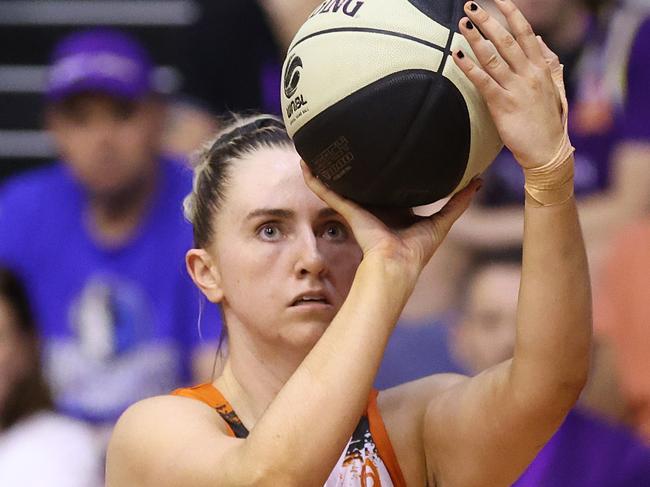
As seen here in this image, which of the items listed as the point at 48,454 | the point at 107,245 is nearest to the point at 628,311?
the point at 107,245

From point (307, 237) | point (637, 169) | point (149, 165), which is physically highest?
point (307, 237)

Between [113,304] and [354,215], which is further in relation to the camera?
[113,304]

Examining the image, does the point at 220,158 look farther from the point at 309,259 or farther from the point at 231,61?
the point at 231,61

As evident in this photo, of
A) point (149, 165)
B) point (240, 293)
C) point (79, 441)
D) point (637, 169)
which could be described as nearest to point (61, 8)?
point (149, 165)

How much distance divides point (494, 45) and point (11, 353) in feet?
10.9

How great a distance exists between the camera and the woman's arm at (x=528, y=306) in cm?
255

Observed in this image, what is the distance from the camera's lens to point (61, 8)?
699cm

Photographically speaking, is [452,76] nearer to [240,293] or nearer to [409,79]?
[409,79]

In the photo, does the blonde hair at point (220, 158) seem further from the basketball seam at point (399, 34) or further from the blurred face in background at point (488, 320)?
the blurred face in background at point (488, 320)

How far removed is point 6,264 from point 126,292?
0.55 metres

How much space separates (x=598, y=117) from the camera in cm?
516

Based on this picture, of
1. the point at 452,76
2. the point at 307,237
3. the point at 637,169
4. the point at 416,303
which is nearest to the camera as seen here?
the point at 452,76

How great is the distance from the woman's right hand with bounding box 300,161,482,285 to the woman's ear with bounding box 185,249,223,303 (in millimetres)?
446

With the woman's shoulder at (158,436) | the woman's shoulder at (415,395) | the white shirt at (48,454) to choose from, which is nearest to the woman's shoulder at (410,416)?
the woman's shoulder at (415,395)
